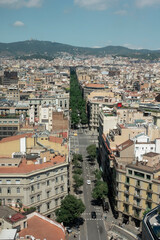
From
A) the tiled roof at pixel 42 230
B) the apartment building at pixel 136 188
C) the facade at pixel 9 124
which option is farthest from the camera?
the facade at pixel 9 124

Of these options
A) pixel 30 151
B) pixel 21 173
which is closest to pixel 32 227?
pixel 21 173

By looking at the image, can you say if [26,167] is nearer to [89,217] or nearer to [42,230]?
[89,217]

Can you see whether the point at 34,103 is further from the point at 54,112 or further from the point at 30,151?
the point at 30,151

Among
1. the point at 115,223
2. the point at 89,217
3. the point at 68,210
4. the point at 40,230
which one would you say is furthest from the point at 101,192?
the point at 40,230

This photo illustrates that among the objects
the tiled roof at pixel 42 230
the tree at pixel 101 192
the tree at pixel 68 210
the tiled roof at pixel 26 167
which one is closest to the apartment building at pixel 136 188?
the tree at pixel 101 192

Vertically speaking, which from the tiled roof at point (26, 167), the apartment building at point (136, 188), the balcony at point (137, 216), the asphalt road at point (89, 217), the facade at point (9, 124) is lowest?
the asphalt road at point (89, 217)

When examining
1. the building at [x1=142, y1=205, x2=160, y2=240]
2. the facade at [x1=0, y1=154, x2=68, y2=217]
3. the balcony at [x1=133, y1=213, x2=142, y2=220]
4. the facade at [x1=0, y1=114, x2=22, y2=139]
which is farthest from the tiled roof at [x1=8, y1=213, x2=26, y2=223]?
the facade at [x1=0, y1=114, x2=22, y2=139]

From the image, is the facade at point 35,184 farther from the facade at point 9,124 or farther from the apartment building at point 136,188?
the facade at point 9,124
